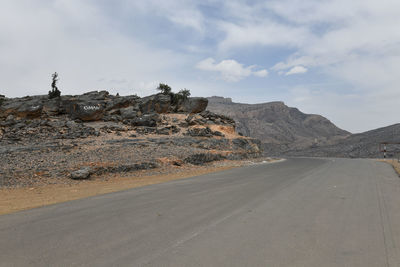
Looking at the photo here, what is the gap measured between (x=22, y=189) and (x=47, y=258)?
1261cm

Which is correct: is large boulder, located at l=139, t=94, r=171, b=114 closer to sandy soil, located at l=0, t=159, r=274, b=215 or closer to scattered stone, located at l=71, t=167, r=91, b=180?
sandy soil, located at l=0, t=159, r=274, b=215

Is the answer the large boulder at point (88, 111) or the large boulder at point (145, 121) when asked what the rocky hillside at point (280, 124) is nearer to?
the large boulder at point (145, 121)

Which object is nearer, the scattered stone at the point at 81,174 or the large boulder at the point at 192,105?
the scattered stone at the point at 81,174

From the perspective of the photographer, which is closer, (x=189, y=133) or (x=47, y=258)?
(x=47, y=258)

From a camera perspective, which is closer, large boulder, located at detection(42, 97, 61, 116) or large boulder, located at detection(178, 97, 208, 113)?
large boulder, located at detection(42, 97, 61, 116)

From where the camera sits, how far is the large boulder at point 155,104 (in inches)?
1776

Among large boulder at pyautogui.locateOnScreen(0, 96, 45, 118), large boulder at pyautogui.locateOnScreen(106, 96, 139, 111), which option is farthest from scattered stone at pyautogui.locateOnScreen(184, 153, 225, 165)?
large boulder at pyautogui.locateOnScreen(0, 96, 45, 118)

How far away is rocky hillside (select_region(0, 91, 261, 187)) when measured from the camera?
19.9 meters

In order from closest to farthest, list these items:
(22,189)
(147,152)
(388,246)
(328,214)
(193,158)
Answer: (388,246), (328,214), (22,189), (147,152), (193,158)

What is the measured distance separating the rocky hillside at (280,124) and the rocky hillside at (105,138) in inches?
2802

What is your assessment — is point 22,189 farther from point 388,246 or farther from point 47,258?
point 388,246

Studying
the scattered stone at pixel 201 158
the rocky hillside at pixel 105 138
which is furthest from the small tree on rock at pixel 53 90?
the scattered stone at pixel 201 158

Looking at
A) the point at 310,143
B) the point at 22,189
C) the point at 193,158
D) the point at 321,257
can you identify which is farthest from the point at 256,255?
the point at 310,143

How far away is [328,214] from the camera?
773 centimetres
